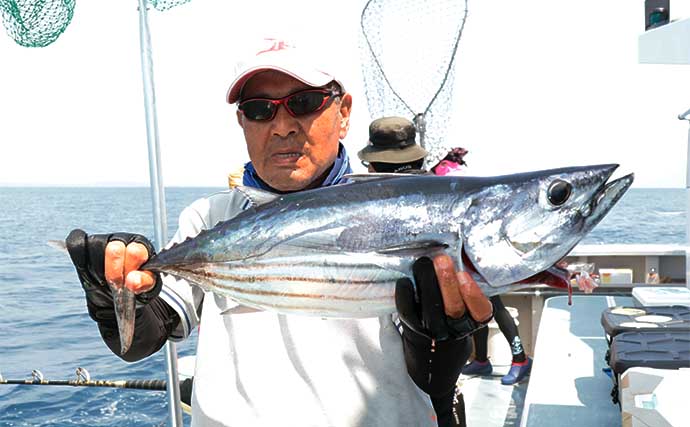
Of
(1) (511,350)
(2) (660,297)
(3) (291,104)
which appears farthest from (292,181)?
(1) (511,350)

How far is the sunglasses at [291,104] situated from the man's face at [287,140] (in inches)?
0.6

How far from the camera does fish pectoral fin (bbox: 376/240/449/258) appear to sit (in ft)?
5.62

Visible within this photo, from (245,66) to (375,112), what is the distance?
4594mm

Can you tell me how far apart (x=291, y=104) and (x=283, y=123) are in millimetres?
68

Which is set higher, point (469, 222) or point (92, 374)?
point (469, 222)

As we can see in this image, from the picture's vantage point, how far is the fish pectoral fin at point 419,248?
67.4 inches

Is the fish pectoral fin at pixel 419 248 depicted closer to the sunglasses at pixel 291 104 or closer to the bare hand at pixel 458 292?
the bare hand at pixel 458 292

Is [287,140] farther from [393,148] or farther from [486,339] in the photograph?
[486,339]

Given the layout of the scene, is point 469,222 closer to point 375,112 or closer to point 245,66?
point 245,66

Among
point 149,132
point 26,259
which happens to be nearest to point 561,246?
point 149,132

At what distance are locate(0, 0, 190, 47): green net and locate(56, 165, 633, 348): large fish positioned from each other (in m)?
2.63

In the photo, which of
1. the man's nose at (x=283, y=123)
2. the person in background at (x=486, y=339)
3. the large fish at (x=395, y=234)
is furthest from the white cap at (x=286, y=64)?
the person in background at (x=486, y=339)

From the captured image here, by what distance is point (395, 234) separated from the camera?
5.78 feet

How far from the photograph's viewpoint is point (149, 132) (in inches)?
138
